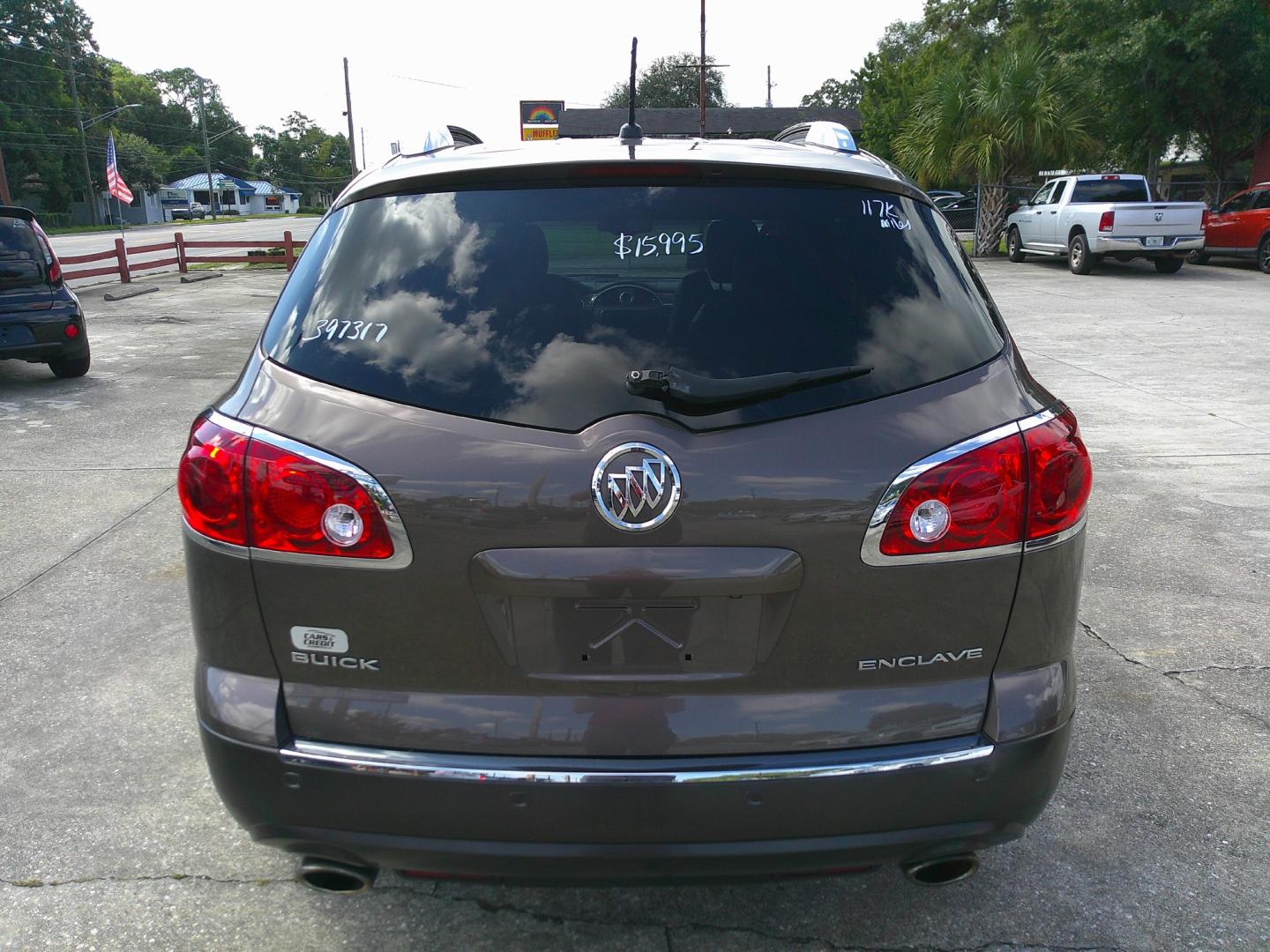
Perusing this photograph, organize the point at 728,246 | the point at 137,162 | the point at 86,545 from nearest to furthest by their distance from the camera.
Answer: the point at 728,246 → the point at 86,545 → the point at 137,162

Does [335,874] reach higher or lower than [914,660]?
lower

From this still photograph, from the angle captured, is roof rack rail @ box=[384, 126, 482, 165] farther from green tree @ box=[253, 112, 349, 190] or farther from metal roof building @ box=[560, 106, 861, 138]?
green tree @ box=[253, 112, 349, 190]

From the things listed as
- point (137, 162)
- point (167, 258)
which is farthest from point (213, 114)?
point (167, 258)

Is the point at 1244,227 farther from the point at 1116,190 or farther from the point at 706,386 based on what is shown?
the point at 706,386

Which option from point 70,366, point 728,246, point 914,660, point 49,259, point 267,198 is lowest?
point 70,366

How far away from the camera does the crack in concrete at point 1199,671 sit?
3.66 meters

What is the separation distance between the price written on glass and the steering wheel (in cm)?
8

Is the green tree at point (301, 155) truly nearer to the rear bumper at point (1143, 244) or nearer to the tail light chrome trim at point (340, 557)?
the rear bumper at point (1143, 244)

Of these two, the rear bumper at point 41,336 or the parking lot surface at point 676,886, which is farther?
the rear bumper at point 41,336

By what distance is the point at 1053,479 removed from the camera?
6.88 feet

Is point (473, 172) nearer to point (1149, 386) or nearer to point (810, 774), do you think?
point (810, 774)

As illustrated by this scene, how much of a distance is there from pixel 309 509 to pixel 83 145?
299 ft

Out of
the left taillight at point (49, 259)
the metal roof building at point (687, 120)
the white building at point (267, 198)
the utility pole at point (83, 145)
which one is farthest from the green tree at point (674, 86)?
the white building at point (267, 198)

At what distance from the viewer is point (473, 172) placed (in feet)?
7.36
